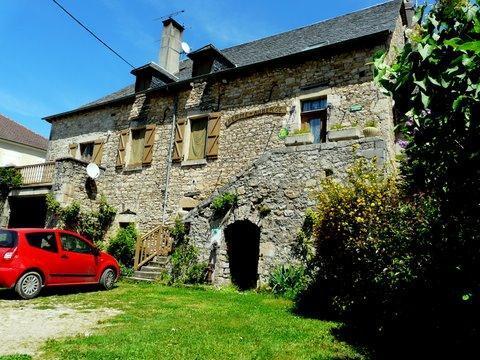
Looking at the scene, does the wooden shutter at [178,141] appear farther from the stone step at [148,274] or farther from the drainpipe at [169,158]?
the stone step at [148,274]

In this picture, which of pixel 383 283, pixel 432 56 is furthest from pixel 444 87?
pixel 383 283

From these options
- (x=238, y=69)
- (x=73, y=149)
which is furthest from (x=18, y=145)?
(x=238, y=69)

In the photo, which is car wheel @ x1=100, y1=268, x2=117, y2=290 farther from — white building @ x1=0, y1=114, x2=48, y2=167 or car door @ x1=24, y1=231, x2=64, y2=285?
white building @ x1=0, y1=114, x2=48, y2=167

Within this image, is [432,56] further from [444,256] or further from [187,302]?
[187,302]

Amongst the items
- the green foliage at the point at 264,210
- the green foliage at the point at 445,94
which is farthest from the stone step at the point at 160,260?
the green foliage at the point at 445,94

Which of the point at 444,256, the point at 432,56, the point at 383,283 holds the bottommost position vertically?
the point at 383,283

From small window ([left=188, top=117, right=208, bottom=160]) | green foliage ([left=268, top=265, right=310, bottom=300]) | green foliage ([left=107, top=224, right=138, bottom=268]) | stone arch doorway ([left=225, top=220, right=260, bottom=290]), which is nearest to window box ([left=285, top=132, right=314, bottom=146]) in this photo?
stone arch doorway ([left=225, top=220, right=260, bottom=290])

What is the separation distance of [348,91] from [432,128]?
9.30 m

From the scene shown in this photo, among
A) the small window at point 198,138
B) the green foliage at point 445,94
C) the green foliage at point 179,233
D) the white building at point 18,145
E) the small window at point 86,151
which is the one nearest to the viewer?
the green foliage at point 445,94

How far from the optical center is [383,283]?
5438 millimetres

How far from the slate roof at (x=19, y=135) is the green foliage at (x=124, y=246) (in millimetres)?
15078

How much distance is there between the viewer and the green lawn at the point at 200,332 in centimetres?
448

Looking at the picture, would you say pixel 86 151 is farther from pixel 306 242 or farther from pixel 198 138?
pixel 306 242

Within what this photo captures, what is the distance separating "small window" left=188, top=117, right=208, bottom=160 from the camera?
1433 cm
